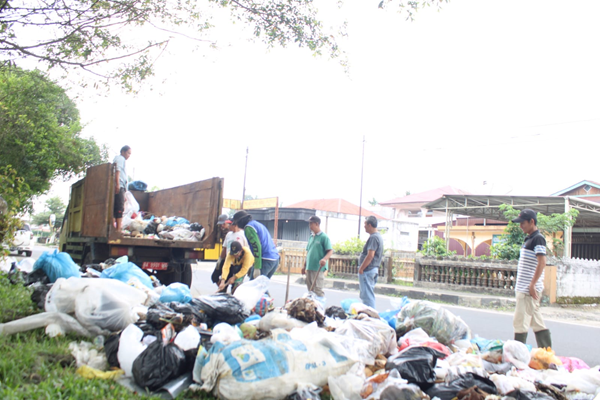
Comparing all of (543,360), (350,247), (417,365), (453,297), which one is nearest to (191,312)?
(417,365)

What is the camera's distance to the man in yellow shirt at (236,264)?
19.0ft

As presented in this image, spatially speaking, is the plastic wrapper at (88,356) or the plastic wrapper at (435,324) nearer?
the plastic wrapper at (88,356)

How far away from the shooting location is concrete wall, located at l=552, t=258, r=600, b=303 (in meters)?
10.6

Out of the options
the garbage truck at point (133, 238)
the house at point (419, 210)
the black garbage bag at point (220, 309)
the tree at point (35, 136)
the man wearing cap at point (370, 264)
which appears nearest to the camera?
the black garbage bag at point (220, 309)

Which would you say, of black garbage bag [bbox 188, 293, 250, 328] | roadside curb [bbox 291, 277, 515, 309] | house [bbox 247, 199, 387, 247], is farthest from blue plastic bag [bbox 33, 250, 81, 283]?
house [bbox 247, 199, 387, 247]

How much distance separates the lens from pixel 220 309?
4242mm

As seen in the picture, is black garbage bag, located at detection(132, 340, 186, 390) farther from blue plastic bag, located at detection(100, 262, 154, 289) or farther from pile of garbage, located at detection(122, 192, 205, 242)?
pile of garbage, located at detection(122, 192, 205, 242)

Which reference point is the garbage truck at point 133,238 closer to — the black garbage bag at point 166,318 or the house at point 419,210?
the black garbage bag at point 166,318

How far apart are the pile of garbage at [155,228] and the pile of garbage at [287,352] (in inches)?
109

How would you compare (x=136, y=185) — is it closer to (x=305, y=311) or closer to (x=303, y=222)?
A: (x=305, y=311)

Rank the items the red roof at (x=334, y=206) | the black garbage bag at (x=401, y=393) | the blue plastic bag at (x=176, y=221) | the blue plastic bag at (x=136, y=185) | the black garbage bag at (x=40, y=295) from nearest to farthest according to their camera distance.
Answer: the black garbage bag at (x=401, y=393)
the black garbage bag at (x=40, y=295)
the blue plastic bag at (x=176, y=221)
the blue plastic bag at (x=136, y=185)
the red roof at (x=334, y=206)

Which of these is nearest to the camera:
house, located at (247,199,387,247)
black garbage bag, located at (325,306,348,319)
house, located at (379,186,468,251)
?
black garbage bag, located at (325,306,348,319)

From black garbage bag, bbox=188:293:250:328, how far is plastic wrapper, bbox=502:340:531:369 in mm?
2398

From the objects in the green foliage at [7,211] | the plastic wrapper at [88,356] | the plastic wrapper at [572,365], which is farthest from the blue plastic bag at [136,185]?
the plastic wrapper at [572,365]
